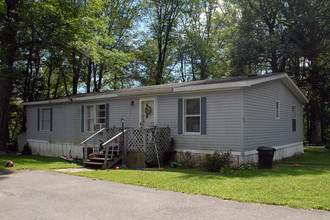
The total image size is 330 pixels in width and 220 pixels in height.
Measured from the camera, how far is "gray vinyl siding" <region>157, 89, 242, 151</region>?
10.6 meters

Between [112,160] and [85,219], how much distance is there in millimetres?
6719

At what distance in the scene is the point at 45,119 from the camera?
1831cm

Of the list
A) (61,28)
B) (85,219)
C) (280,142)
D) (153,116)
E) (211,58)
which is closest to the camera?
(85,219)

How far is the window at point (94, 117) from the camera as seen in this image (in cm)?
1527

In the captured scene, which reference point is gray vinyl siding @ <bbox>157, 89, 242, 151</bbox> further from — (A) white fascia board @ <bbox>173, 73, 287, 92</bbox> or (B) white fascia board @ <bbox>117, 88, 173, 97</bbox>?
(B) white fascia board @ <bbox>117, 88, 173, 97</bbox>

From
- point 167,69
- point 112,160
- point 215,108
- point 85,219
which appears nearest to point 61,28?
point 112,160

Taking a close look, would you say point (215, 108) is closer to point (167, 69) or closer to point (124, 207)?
point (124, 207)

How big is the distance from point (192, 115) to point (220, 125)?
131 centimetres

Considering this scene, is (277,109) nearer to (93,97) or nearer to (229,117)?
(229,117)

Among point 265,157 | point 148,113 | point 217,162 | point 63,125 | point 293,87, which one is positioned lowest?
point 217,162

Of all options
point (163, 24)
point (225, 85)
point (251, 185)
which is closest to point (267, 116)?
point (225, 85)

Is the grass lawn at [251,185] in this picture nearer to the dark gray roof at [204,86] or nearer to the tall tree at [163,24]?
the dark gray roof at [204,86]

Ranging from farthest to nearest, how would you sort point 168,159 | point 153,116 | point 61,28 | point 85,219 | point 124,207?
point 61,28, point 153,116, point 168,159, point 124,207, point 85,219

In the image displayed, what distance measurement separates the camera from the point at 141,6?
3055 centimetres
